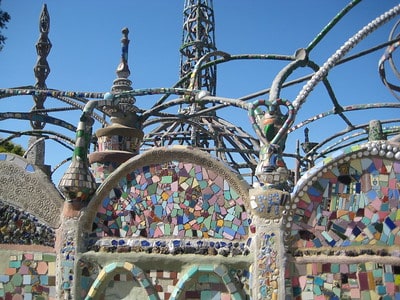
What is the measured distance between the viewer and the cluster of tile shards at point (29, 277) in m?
6.20

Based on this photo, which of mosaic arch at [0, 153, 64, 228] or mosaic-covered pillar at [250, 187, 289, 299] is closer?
mosaic-covered pillar at [250, 187, 289, 299]

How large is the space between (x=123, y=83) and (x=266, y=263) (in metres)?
4.48

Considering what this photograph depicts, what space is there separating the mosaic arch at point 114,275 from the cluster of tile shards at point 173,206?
354mm

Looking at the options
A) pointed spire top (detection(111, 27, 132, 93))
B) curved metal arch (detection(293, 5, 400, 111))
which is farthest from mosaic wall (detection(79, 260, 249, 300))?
pointed spire top (detection(111, 27, 132, 93))

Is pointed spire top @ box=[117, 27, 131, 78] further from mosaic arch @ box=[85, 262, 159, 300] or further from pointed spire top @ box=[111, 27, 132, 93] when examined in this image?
mosaic arch @ box=[85, 262, 159, 300]

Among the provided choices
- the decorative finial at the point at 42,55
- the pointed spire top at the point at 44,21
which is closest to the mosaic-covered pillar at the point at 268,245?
the decorative finial at the point at 42,55

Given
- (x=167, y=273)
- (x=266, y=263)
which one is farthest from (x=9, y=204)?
(x=266, y=263)

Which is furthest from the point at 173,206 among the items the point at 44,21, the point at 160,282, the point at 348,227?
the point at 44,21

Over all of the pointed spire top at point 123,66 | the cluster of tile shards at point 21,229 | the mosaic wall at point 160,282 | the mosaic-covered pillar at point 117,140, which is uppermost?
the pointed spire top at point 123,66

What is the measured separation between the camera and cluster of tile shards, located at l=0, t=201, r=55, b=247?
6293mm

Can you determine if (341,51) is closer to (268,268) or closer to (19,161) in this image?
(268,268)

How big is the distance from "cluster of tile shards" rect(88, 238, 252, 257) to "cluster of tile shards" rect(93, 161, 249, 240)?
8 centimetres

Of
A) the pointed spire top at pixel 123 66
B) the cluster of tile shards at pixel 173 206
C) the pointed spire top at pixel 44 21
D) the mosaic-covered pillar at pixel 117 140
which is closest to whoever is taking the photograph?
the cluster of tile shards at pixel 173 206

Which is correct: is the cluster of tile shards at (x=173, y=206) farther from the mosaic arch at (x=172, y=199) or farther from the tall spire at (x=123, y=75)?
the tall spire at (x=123, y=75)
